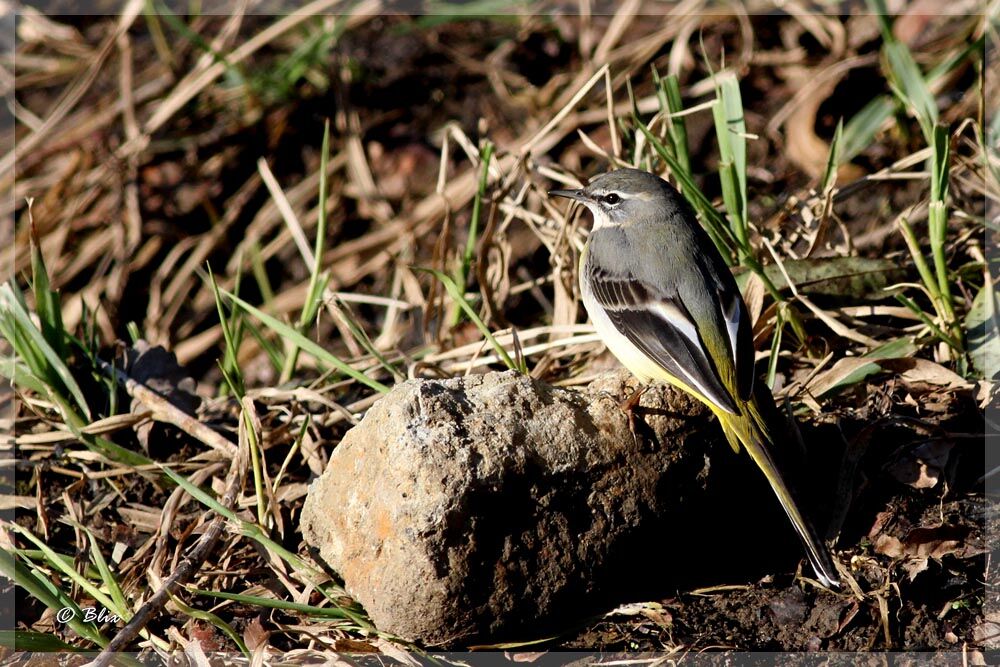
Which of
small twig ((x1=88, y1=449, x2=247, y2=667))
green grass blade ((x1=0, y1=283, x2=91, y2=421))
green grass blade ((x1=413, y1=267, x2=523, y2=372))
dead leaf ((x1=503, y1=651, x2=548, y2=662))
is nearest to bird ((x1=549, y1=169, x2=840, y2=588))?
green grass blade ((x1=413, y1=267, x2=523, y2=372))

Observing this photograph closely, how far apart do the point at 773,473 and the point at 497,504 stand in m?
0.97

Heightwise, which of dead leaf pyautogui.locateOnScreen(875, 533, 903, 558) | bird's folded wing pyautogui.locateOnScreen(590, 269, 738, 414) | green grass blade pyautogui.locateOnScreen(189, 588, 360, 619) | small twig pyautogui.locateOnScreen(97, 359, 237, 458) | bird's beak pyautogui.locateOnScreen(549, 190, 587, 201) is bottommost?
green grass blade pyautogui.locateOnScreen(189, 588, 360, 619)

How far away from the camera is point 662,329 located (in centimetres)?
399

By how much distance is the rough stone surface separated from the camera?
3.40 m

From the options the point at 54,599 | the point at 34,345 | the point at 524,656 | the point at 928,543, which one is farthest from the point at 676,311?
the point at 34,345

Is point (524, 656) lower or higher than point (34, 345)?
lower

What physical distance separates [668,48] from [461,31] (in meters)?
1.69

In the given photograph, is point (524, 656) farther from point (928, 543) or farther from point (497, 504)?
point (928, 543)

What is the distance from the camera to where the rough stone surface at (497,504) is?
3396mm

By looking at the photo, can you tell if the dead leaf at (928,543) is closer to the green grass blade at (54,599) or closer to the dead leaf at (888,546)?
the dead leaf at (888,546)

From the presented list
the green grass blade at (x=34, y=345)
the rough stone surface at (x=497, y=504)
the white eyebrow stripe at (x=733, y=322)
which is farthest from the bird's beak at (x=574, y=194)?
the green grass blade at (x=34, y=345)

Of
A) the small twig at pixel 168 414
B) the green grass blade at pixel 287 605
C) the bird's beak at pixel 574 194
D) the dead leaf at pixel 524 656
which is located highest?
the bird's beak at pixel 574 194

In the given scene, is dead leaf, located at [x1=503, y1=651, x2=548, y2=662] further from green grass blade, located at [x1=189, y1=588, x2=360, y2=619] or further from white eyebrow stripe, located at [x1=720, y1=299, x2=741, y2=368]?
white eyebrow stripe, located at [x1=720, y1=299, x2=741, y2=368]

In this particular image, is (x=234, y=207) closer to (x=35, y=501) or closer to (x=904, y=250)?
(x=35, y=501)
